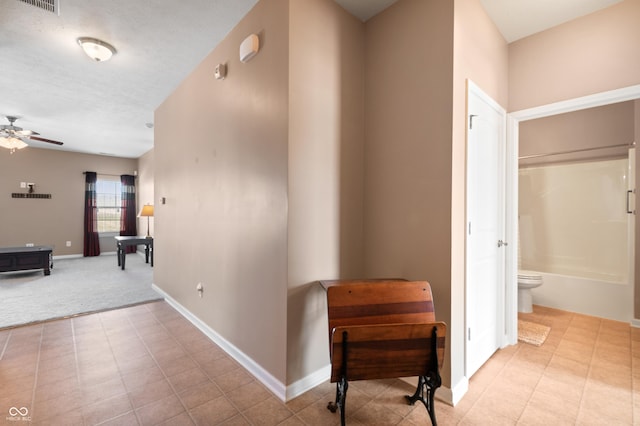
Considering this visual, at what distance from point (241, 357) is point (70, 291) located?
12.1 feet

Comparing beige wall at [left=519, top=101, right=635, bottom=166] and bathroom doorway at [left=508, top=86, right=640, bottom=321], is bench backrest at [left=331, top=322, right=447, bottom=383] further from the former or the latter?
beige wall at [left=519, top=101, right=635, bottom=166]

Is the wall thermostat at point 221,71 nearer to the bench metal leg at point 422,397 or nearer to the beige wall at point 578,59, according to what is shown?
the beige wall at point 578,59

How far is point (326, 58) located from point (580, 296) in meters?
4.05

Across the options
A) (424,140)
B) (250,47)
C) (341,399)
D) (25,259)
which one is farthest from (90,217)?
(424,140)

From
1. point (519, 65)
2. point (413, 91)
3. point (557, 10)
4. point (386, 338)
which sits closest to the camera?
point (386, 338)

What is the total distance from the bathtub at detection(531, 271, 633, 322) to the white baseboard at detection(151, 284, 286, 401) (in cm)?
369

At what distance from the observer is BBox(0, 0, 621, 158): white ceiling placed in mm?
2184

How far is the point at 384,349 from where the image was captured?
1463mm

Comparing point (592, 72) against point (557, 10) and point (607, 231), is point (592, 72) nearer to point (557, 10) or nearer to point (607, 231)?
point (557, 10)

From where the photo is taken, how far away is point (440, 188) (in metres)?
1.90

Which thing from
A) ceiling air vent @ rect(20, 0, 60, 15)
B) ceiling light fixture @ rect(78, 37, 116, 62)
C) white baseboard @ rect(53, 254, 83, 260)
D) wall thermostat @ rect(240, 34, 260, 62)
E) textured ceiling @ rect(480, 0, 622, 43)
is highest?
textured ceiling @ rect(480, 0, 622, 43)

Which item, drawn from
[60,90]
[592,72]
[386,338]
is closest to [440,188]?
[386,338]

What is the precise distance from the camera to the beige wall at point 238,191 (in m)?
1.99

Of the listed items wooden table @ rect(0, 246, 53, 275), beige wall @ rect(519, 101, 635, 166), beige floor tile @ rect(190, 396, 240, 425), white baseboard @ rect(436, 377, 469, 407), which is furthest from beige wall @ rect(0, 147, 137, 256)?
beige wall @ rect(519, 101, 635, 166)
